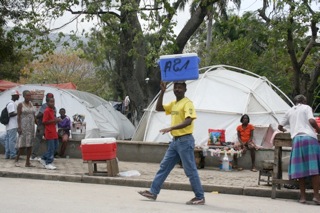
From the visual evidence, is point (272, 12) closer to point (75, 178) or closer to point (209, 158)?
point (209, 158)

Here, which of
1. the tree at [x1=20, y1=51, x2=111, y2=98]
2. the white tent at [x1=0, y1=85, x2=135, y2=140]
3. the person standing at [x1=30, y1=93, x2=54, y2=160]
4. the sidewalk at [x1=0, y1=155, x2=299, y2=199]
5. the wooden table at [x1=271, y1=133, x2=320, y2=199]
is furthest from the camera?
the tree at [x1=20, y1=51, x2=111, y2=98]

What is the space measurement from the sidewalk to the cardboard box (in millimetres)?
2788

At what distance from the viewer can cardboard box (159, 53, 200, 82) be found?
895 cm

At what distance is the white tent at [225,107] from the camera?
15188mm

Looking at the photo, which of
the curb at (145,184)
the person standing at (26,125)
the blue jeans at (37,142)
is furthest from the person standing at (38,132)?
the curb at (145,184)

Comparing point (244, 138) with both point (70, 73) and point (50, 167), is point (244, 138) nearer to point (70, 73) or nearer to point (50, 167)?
point (50, 167)

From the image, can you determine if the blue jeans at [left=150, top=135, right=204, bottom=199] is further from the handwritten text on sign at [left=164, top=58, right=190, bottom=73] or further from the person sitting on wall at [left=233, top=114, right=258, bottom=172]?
the person sitting on wall at [left=233, top=114, right=258, bottom=172]

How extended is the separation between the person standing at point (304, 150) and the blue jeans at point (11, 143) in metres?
7.73

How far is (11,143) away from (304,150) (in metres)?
8.18

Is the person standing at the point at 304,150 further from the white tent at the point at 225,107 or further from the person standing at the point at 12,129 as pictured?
the person standing at the point at 12,129

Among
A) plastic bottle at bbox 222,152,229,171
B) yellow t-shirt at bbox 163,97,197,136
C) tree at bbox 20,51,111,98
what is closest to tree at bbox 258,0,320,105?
plastic bottle at bbox 222,152,229,171

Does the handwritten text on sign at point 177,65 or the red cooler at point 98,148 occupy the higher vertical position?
the handwritten text on sign at point 177,65

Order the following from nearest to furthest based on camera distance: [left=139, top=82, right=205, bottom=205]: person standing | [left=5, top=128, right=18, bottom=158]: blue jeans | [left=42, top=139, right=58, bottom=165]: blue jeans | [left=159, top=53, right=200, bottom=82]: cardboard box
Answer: [left=139, top=82, right=205, bottom=205]: person standing < [left=159, top=53, right=200, bottom=82]: cardboard box < [left=42, top=139, right=58, bottom=165]: blue jeans < [left=5, top=128, right=18, bottom=158]: blue jeans

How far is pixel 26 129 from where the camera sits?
12930mm
